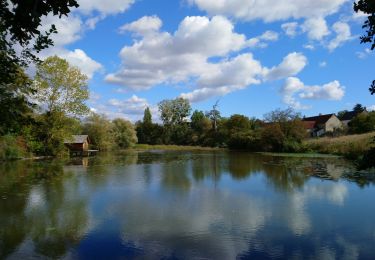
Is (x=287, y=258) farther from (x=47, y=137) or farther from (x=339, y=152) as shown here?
(x=47, y=137)

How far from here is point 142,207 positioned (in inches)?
438

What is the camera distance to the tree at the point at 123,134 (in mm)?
63375

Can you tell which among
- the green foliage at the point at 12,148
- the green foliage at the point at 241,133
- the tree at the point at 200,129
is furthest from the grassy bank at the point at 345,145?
the tree at the point at 200,129

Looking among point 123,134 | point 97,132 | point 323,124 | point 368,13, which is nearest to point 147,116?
point 123,134

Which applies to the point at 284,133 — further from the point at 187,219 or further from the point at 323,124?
the point at 187,219

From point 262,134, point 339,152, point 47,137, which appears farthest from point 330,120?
point 47,137

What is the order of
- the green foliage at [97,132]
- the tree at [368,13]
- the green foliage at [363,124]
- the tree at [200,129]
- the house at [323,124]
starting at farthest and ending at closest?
the tree at [200,129] → the house at [323,124] → the green foliage at [97,132] → the green foliage at [363,124] → the tree at [368,13]

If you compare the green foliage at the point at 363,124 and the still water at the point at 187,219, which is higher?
the green foliage at the point at 363,124

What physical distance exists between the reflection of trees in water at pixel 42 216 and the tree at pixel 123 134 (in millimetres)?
46885

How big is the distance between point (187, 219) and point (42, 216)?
154 inches

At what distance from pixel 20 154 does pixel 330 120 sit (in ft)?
164

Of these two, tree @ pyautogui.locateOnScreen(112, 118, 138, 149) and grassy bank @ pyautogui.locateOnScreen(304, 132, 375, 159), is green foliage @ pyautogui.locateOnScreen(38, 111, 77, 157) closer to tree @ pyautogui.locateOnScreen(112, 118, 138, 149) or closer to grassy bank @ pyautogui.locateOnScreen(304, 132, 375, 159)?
grassy bank @ pyautogui.locateOnScreen(304, 132, 375, 159)

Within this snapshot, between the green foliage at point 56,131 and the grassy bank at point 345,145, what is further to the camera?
the green foliage at point 56,131

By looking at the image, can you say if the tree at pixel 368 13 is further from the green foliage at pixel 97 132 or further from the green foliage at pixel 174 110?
the green foliage at pixel 174 110
